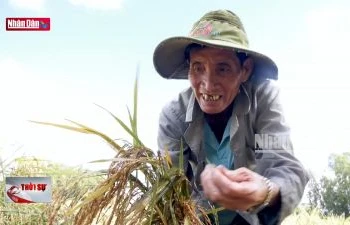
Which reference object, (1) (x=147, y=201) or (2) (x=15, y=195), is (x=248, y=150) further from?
(2) (x=15, y=195)

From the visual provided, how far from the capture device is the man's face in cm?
120

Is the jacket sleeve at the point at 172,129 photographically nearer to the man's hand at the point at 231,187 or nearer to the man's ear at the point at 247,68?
the man's ear at the point at 247,68

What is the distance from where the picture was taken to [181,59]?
4.22 ft

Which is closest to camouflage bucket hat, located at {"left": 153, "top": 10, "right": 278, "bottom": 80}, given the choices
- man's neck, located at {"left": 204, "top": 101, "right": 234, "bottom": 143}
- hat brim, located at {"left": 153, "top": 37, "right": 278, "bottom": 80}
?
hat brim, located at {"left": 153, "top": 37, "right": 278, "bottom": 80}

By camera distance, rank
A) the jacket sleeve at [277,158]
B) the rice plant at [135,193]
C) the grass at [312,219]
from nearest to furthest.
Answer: the rice plant at [135,193] < the jacket sleeve at [277,158] < the grass at [312,219]

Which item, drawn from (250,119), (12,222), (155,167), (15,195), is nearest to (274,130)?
(250,119)

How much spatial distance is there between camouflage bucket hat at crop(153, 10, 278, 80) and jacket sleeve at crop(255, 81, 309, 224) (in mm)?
55

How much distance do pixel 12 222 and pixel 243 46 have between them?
923mm

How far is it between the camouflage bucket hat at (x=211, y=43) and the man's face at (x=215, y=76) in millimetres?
29

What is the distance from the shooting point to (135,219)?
87cm

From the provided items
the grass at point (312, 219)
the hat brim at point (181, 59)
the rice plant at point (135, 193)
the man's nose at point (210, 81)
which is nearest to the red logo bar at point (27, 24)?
the hat brim at point (181, 59)

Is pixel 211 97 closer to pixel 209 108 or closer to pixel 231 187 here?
pixel 209 108

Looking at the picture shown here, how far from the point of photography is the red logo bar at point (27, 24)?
1506 mm

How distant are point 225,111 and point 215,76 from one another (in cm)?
10
